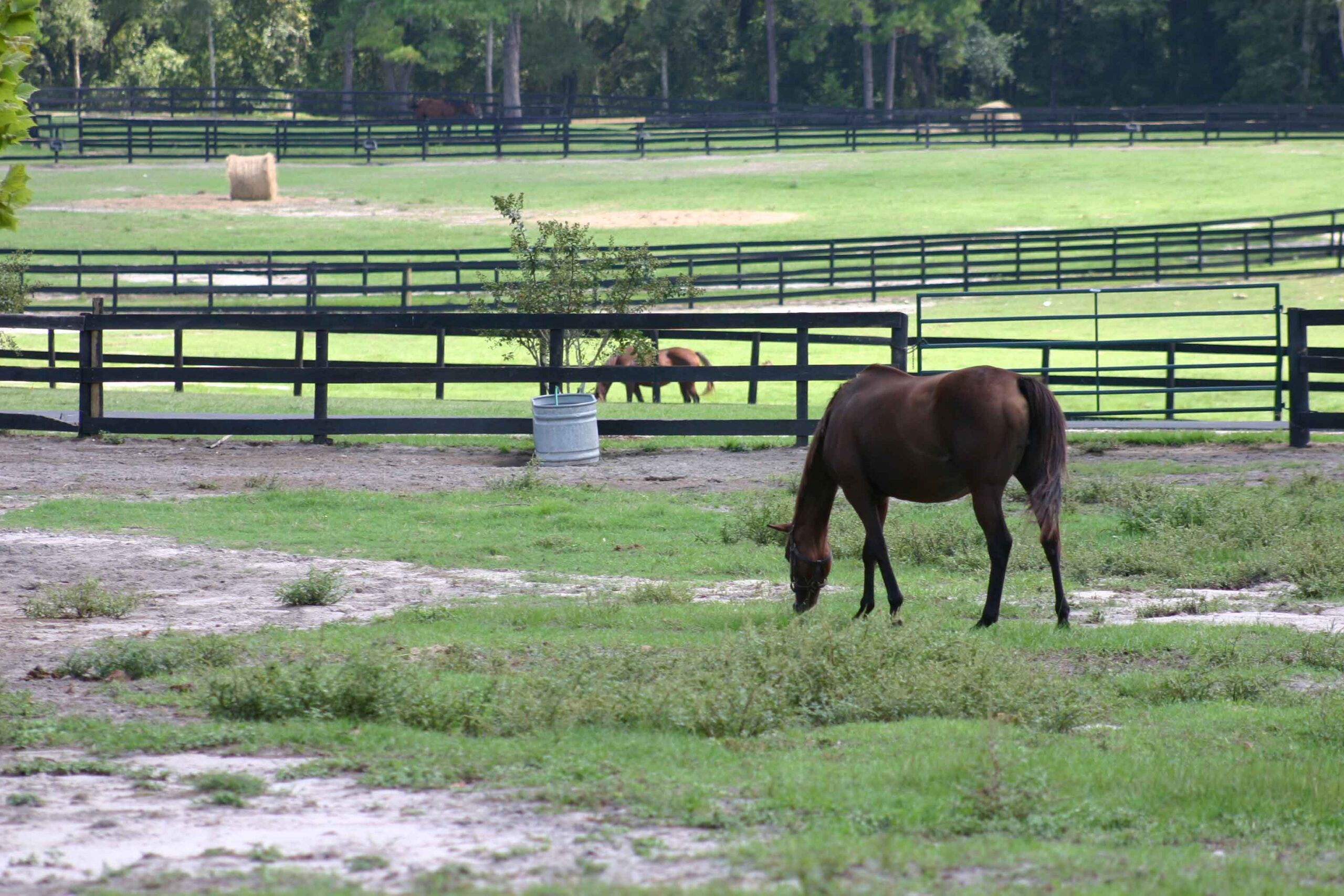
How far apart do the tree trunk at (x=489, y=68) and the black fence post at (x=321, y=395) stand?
191 feet

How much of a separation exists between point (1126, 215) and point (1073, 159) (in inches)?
473

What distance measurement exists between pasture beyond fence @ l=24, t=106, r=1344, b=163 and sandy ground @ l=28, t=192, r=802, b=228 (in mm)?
8608

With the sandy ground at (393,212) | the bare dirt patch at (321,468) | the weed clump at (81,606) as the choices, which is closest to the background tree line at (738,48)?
the sandy ground at (393,212)

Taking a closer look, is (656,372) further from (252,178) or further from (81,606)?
(252,178)

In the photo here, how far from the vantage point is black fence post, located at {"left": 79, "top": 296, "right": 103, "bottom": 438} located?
634 inches

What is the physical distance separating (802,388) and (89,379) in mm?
7974

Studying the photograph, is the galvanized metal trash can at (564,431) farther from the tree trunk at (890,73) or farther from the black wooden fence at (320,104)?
the tree trunk at (890,73)

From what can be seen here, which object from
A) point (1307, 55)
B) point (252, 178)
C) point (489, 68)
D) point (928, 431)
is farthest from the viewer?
point (489, 68)

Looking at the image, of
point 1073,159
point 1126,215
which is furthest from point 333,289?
point 1073,159

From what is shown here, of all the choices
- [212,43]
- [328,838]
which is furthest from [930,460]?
[212,43]

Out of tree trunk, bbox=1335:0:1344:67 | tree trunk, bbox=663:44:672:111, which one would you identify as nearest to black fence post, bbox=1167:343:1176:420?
tree trunk, bbox=1335:0:1344:67

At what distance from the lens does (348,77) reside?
3012 inches

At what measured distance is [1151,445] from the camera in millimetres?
15750

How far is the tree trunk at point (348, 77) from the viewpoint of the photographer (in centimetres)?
6981
